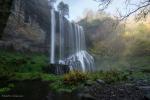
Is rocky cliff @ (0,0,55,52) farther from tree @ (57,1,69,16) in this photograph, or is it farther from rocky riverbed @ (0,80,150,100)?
tree @ (57,1,69,16)

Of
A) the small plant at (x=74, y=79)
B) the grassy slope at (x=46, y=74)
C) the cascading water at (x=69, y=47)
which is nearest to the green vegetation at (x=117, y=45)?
the cascading water at (x=69, y=47)

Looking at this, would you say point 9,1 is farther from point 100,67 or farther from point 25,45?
point 100,67

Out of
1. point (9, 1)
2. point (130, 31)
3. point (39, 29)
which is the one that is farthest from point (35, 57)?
point (9, 1)

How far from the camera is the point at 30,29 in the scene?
134 ft

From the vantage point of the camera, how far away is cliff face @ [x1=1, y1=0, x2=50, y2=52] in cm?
3828

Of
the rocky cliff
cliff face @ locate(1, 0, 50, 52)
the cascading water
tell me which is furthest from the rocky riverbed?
cliff face @ locate(1, 0, 50, 52)

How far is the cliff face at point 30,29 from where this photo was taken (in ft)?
126

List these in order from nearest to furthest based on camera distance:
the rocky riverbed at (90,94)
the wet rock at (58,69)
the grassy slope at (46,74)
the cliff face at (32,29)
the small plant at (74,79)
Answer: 1. the rocky riverbed at (90,94)
2. the small plant at (74,79)
3. the grassy slope at (46,74)
4. the wet rock at (58,69)
5. the cliff face at (32,29)

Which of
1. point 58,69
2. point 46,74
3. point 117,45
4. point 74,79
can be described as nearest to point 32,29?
point 58,69

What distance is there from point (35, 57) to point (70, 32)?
868cm

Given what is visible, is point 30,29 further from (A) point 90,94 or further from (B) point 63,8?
(B) point 63,8

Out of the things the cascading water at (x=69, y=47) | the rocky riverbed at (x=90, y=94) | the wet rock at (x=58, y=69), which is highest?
the cascading water at (x=69, y=47)

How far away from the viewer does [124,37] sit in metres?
58.1

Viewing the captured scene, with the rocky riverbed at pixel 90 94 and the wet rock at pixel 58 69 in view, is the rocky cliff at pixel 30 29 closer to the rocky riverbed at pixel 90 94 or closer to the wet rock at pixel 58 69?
the wet rock at pixel 58 69
